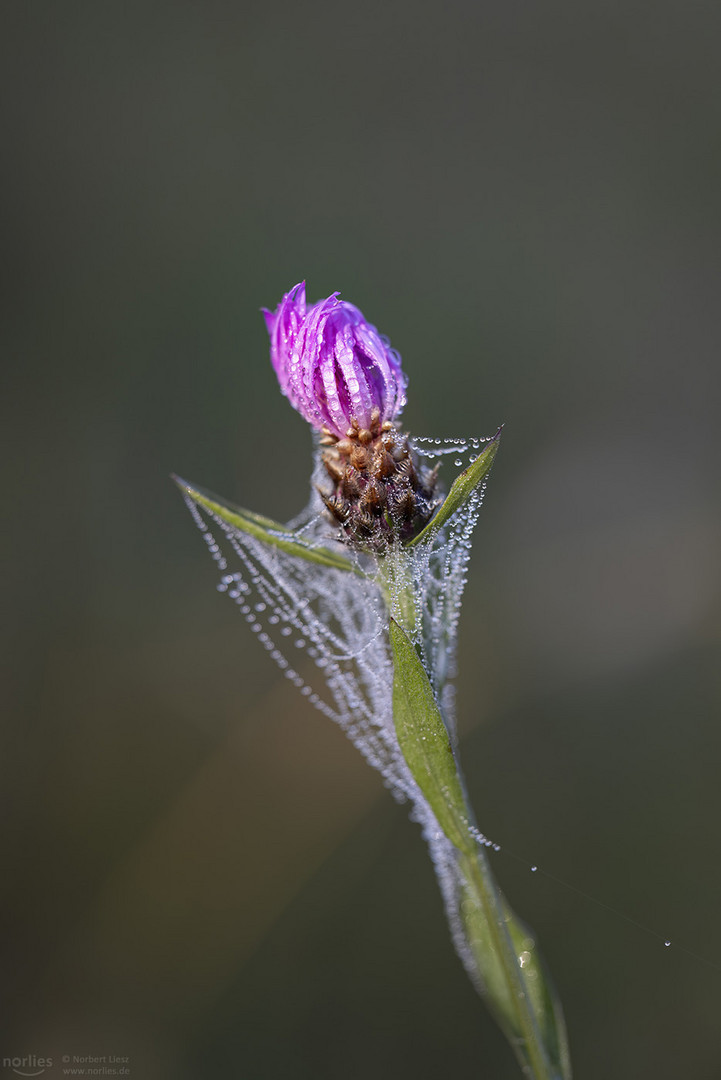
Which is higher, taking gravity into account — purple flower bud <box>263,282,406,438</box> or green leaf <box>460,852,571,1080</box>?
purple flower bud <box>263,282,406,438</box>

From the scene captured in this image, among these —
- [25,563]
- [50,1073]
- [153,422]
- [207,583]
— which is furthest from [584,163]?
[50,1073]

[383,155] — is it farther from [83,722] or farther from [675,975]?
[675,975]

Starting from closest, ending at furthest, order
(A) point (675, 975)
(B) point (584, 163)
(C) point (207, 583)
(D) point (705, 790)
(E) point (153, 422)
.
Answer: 1. (A) point (675, 975)
2. (D) point (705, 790)
3. (C) point (207, 583)
4. (E) point (153, 422)
5. (B) point (584, 163)

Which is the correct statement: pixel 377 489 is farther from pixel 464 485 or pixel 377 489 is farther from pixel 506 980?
pixel 506 980

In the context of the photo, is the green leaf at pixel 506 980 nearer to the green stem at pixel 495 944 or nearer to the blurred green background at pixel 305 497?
the green stem at pixel 495 944

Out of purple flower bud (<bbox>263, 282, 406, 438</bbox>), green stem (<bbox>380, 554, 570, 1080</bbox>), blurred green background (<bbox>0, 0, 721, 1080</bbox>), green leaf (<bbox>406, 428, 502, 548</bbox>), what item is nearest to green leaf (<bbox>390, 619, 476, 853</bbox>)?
green stem (<bbox>380, 554, 570, 1080</bbox>)

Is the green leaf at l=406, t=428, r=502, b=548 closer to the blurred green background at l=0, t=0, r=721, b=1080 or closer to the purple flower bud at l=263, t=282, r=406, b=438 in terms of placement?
the purple flower bud at l=263, t=282, r=406, b=438
